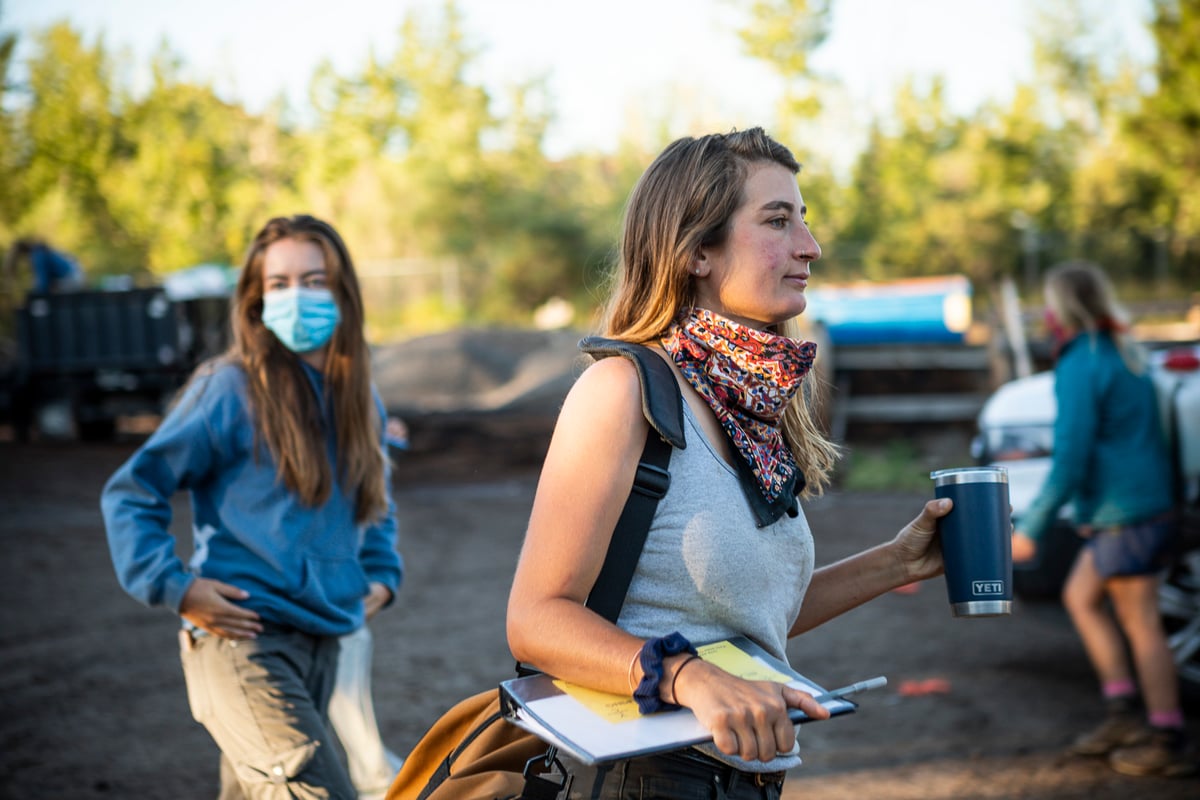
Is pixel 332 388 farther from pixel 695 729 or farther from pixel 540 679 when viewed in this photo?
pixel 695 729

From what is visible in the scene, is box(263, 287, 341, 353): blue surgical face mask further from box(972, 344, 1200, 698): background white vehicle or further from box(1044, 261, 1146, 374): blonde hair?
box(972, 344, 1200, 698): background white vehicle

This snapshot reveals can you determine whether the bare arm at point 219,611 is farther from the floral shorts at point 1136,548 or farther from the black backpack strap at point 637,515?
the floral shorts at point 1136,548

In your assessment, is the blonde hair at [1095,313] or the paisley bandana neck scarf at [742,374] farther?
the blonde hair at [1095,313]

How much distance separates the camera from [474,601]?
27.8 ft

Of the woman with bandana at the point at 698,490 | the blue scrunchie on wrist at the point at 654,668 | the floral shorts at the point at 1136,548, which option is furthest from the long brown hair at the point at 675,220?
the floral shorts at the point at 1136,548

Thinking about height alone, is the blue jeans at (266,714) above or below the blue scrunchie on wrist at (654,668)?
below

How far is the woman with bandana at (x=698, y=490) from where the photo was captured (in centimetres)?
174

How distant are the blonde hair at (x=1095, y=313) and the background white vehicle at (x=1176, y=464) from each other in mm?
218

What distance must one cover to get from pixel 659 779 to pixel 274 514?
5.48ft

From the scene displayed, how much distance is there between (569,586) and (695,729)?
0.29m

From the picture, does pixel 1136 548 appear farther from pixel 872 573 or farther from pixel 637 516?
pixel 637 516

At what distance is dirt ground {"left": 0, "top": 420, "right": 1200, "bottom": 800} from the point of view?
5.11 m

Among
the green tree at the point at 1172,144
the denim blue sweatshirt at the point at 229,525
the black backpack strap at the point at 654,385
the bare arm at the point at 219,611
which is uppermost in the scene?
the green tree at the point at 1172,144

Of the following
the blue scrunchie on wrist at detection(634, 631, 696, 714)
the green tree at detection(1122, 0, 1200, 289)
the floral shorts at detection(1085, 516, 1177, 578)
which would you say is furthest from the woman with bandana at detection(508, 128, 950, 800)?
the green tree at detection(1122, 0, 1200, 289)
